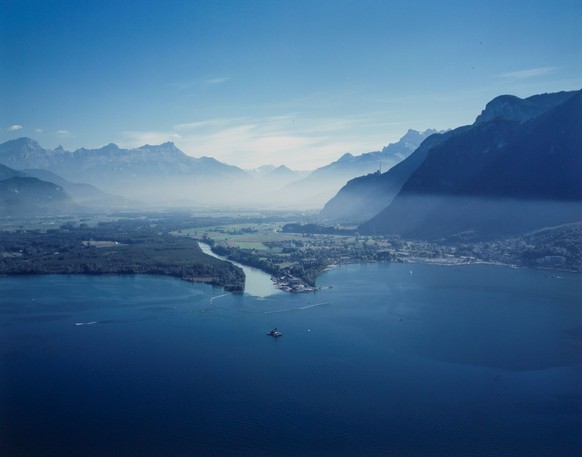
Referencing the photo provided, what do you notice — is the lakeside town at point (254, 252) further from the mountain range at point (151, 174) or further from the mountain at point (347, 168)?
the mountain range at point (151, 174)

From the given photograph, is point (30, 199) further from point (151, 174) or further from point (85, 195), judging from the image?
point (151, 174)

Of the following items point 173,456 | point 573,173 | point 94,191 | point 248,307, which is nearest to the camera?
point 173,456

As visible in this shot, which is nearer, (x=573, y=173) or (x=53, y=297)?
(x=53, y=297)

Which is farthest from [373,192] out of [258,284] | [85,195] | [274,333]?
[85,195]

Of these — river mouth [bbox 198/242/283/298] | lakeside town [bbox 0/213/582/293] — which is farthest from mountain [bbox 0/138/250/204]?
river mouth [bbox 198/242/283/298]

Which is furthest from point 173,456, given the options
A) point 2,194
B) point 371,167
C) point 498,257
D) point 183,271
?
point 371,167

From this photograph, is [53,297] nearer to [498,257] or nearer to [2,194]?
[498,257]

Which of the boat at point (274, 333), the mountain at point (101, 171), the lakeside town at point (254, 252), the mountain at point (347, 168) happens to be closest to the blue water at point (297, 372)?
the boat at point (274, 333)
